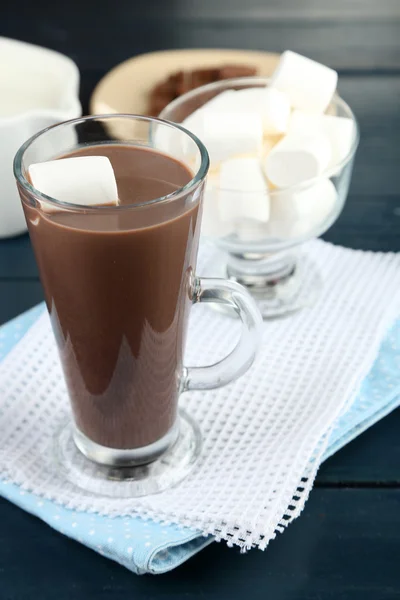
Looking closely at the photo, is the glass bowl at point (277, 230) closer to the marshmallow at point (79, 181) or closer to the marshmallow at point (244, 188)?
the marshmallow at point (244, 188)

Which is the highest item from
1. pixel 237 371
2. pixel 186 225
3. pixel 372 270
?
pixel 186 225

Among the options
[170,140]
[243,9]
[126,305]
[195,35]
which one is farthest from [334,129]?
[243,9]

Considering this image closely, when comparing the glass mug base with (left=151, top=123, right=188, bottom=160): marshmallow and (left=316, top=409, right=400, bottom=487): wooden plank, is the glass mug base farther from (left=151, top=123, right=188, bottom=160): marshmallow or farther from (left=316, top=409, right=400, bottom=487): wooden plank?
(left=151, top=123, right=188, bottom=160): marshmallow

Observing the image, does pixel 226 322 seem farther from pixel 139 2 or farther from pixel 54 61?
pixel 139 2

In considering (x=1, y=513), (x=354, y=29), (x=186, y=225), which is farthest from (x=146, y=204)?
(x=354, y=29)

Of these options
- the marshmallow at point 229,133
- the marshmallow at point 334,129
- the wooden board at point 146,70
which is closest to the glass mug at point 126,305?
the marshmallow at point 229,133

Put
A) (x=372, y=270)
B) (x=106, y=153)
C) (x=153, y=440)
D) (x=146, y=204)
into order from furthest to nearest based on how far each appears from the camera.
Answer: (x=372, y=270) → (x=153, y=440) → (x=106, y=153) → (x=146, y=204)

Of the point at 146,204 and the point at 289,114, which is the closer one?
the point at 146,204
